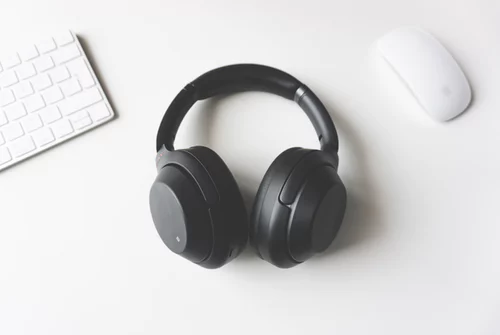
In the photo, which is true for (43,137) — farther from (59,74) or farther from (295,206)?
(295,206)

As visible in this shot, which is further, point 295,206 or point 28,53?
point 28,53

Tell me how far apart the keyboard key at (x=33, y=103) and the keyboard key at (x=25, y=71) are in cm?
3

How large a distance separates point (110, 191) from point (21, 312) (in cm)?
20

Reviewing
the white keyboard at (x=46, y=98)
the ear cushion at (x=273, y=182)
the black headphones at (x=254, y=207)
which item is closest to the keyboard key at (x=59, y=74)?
the white keyboard at (x=46, y=98)

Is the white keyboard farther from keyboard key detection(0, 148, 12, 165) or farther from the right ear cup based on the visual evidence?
the right ear cup

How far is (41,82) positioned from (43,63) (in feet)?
0.10

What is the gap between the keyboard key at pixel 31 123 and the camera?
2.28 ft

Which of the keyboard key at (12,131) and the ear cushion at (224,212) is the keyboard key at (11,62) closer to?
the keyboard key at (12,131)

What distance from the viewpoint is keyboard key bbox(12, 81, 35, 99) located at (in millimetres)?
705

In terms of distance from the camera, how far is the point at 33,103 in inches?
27.7

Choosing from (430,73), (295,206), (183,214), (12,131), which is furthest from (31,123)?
(430,73)

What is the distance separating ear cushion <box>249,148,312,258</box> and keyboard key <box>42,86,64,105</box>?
0.35 metres

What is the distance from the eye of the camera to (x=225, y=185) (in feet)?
1.84

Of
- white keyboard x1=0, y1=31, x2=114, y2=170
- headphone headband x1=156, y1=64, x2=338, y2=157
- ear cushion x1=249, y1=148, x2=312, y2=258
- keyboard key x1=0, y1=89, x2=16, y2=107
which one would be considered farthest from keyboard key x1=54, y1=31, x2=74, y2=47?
ear cushion x1=249, y1=148, x2=312, y2=258
